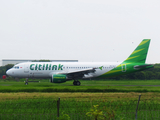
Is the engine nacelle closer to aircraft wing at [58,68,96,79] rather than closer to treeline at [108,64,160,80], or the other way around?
aircraft wing at [58,68,96,79]

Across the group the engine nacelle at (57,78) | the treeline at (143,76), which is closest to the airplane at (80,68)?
the engine nacelle at (57,78)

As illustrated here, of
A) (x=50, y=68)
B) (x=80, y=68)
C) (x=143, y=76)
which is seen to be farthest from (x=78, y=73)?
(x=143, y=76)

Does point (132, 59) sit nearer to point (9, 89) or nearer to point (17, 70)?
point (17, 70)

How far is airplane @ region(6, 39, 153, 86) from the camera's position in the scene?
105 feet

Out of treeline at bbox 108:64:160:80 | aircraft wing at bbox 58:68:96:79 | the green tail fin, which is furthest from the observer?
treeline at bbox 108:64:160:80

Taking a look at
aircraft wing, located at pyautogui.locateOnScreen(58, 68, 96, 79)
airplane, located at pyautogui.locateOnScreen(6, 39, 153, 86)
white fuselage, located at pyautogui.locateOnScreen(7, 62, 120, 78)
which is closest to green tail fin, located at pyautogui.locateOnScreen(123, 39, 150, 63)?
airplane, located at pyautogui.locateOnScreen(6, 39, 153, 86)

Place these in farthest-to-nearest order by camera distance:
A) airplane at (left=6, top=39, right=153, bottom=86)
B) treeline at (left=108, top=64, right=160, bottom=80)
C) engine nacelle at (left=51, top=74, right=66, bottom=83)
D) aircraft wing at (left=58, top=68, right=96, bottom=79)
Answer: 1. treeline at (left=108, top=64, right=160, bottom=80)
2. airplane at (left=6, top=39, right=153, bottom=86)
3. aircraft wing at (left=58, top=68, right=96, bottom=79)
4. engine nacelle at (left=51, top=74, right=66, bottom=83)

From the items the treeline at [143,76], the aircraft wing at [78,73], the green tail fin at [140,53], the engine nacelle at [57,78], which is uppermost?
the green tail fin at [140,53]

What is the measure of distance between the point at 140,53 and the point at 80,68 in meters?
8.78

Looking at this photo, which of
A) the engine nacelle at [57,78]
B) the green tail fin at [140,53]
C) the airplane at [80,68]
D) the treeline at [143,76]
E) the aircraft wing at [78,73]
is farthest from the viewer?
the treeline at [143,76]

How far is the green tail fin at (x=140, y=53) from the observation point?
3347 centimetres

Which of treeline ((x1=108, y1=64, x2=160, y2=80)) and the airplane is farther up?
the airplane

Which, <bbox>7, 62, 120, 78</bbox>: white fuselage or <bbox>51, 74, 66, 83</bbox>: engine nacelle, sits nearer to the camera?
Result: <bbox>51, 74, 66, 83</bbox>: engine nacelle

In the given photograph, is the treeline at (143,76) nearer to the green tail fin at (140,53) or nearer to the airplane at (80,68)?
the green tail fin at (140,53)
